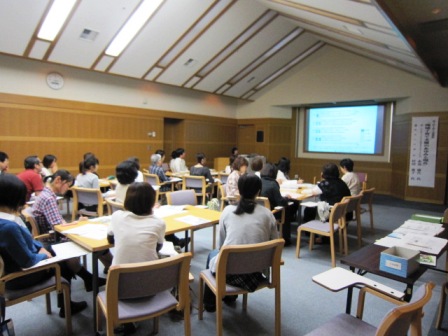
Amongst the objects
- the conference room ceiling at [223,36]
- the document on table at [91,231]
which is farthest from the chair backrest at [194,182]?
the document on table at [91,231]

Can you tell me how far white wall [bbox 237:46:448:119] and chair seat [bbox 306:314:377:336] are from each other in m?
8.23

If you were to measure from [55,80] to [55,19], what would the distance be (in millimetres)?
1720

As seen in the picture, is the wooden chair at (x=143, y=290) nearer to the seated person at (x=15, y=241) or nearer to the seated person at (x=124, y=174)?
the seated person at (x=15, y=241)

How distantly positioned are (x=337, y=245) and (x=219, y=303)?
299 centimetres

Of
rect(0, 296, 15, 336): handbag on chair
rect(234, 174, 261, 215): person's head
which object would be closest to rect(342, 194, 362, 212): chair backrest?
rect(234, 174, 261, 215): person's head

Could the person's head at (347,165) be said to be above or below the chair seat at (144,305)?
above

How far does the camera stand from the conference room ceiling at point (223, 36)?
14.9 feet

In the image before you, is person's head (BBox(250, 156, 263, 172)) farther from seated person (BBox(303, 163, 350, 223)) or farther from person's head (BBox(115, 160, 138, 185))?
person's head (BBox(115, 160, 138, 185))

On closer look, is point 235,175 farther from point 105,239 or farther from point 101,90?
point 101,90

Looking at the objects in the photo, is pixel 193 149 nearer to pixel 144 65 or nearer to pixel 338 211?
pixel 144 65

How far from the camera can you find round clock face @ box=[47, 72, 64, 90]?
22.4ft

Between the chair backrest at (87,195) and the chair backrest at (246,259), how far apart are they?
2802 millimetres

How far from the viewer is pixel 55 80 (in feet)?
22.7

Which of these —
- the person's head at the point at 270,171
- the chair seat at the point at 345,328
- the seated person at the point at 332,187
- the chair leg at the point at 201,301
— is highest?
the person's head at the point at 270,171
